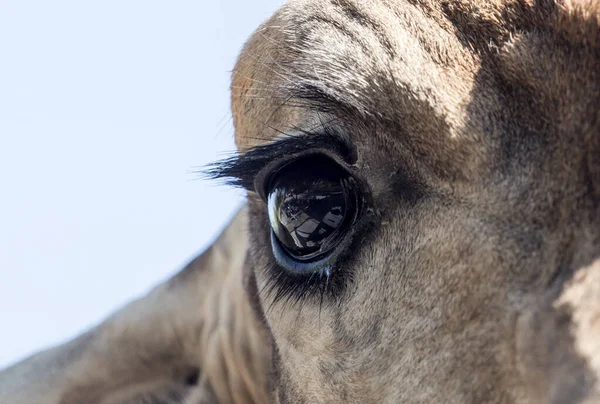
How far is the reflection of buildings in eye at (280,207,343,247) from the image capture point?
6.37ft

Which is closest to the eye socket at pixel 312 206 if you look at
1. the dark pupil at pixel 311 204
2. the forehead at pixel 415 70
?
the dark pupil at pixel 311 204

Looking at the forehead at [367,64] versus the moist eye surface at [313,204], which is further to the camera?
the moist eye surface at [313,204]

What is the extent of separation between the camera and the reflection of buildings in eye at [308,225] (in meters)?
1.94

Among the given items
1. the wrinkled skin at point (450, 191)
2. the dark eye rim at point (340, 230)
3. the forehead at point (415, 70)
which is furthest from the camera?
the dark eye rim at point (340, 230)

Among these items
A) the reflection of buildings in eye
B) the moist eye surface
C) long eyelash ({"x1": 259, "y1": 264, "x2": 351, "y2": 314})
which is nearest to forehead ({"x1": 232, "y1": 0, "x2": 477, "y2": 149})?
the moist eye surface

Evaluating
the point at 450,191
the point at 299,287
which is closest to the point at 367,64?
the point at 450,191

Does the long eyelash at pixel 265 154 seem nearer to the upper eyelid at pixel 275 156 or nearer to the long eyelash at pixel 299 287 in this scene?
the upper eyelid at pixel 275 156

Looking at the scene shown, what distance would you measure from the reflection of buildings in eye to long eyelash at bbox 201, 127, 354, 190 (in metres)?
0.13

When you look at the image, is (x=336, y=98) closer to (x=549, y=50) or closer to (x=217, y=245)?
(x=549, y=50)

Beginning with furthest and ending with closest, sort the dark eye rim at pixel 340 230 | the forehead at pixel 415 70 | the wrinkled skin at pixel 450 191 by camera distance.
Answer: the dark eye rim at pixel 340 230, the forehead at pixel 415 70, the wrinkled skin at pixel 450 191

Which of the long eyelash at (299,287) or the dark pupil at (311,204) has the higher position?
the dark pupil at (311,204)

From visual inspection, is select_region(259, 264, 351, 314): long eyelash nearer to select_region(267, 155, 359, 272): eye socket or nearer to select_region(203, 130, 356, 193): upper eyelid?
select_region(267, 155, 359, 272): eye socket

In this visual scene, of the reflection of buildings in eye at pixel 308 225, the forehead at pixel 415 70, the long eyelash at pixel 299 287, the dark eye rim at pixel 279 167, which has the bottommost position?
the long eyelash at pixel 299 287

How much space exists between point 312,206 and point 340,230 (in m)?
0.09
